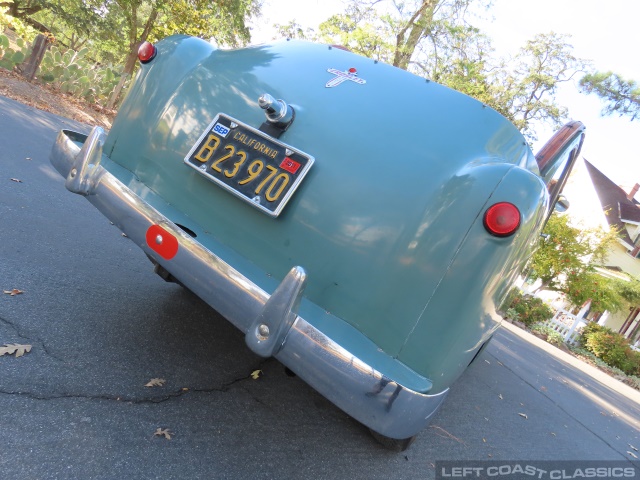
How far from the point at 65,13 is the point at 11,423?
67.6 feet

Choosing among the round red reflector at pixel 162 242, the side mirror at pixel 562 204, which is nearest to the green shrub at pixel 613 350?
the side mirror at pixel 562 204

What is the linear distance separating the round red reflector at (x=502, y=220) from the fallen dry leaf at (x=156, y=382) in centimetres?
173

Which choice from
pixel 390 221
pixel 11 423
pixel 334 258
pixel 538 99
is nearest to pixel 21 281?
pixel 11 423

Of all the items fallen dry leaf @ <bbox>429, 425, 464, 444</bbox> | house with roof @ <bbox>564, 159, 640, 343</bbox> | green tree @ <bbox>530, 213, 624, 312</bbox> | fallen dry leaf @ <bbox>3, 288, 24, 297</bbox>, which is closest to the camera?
fallen dry leaf @ <bbox>3, 288, 24, 297</bbox>

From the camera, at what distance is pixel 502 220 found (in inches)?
70.6

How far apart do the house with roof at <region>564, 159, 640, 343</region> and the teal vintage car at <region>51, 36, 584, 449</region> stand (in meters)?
27.1

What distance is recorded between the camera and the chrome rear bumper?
1.63m

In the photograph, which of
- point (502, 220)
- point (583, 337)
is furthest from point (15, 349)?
point (583, 337)

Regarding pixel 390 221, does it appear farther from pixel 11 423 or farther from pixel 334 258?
pixel 11 423

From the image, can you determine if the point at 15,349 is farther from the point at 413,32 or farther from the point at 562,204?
the point at 413,32

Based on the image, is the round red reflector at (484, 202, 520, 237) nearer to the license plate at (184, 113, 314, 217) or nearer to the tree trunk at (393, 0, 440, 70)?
the license plate at (184, 113, 314, 217)

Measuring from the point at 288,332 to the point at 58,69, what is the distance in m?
11.8

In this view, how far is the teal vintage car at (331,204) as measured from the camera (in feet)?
5.78

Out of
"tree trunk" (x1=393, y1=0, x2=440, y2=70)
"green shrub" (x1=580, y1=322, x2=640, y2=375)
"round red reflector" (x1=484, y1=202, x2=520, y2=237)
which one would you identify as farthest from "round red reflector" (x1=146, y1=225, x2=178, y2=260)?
"green shrub" (x1=580, y1=322, x2=640, y2=375)
